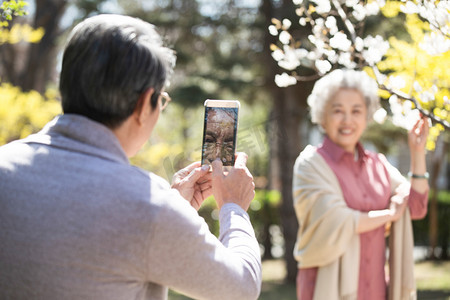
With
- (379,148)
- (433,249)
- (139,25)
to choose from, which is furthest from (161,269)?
(379,148)

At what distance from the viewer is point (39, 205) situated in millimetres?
1194

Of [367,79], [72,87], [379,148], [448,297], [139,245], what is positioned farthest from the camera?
[379,148]

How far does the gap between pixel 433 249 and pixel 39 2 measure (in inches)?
364

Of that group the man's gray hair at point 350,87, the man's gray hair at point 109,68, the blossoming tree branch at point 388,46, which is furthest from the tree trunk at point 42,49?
the man's gray hair at point 109,68

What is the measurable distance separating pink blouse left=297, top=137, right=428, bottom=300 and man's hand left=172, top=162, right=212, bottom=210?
1584 millimetres

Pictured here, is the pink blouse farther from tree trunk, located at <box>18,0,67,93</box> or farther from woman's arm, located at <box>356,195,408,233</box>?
tree trunk, located at <box>18,0,67,93</box>

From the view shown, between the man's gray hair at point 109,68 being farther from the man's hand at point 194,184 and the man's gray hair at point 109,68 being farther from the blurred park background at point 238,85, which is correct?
the blurred park background at point 238,85

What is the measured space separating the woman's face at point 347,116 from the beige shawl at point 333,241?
0.69 feet

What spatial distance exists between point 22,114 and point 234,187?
5.55 metres

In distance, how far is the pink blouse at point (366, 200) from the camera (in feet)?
10.4

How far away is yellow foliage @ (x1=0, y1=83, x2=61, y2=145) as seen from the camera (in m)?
6.12

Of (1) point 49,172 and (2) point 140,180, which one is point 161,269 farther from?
(1) point 49,172

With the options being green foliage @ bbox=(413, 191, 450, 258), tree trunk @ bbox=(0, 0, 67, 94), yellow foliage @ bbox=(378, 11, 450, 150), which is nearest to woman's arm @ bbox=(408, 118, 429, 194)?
yellow foliage @ bbox=(378, 11, 450, 150)

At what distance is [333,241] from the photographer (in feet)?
10.3
